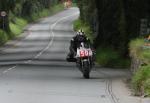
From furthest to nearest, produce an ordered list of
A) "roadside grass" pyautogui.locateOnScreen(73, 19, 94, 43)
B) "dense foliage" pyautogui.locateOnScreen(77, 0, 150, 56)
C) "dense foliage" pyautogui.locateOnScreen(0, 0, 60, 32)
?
"dense foliage" pyautogui.locateOnScreen(0, 0, 60, 32) < "roadside grass" pyautogui.locateOnScreen(73, 19, 94, 43) < "dense foliage" pyautogui.locateOnScreen(77, 0, 150, 56)

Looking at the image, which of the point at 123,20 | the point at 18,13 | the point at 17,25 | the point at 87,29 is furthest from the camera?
the point at 18,13

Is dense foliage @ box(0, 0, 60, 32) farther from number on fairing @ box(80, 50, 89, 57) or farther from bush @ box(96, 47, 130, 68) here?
number on fairing @ box(80, 50, 89, 57)

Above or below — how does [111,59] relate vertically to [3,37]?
above

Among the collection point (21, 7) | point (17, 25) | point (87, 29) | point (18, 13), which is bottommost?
point (17, 25)

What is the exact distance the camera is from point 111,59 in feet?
110

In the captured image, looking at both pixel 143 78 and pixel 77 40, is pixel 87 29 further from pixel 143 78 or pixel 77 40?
pixel 143 78

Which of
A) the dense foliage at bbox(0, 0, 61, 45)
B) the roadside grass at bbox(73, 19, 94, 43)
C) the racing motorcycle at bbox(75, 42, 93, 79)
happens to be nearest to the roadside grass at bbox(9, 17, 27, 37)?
the dense foliage at bbox(0, 0, 61, 45)

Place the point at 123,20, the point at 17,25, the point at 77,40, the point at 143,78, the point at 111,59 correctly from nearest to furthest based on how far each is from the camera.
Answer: the point at 143,78
the point at 77,40
the point at 111,59
the point at 123,20
the point at 17,25

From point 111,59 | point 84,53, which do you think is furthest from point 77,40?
point 111,59

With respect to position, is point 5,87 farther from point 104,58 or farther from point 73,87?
point 104,58

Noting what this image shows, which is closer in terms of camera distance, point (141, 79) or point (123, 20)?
point (141, 79)

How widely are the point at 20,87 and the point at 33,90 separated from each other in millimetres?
957

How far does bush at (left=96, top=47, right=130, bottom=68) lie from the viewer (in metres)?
32.8

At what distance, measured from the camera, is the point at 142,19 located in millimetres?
33781
